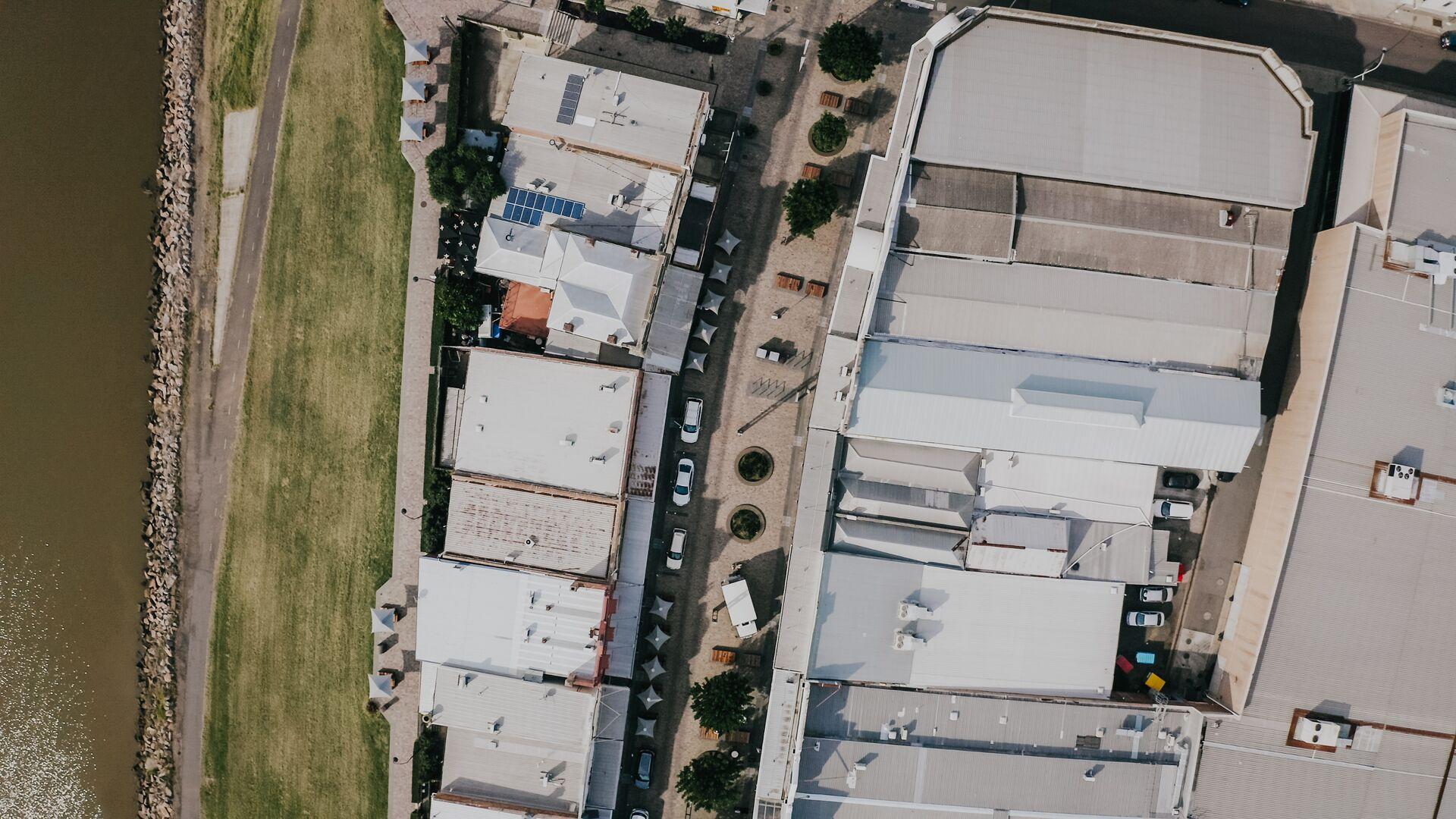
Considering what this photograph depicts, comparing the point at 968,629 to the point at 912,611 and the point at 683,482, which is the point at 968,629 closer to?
the point at 912,611

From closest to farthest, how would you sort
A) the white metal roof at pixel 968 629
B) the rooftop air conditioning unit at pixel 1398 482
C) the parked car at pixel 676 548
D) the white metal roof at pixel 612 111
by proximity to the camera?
the rooftop air conditioning unit at pixel 1398 482
the white metal roof at pixel 968 629
the white metal roof at pixel 612 111
the parked car at pixel 676 548

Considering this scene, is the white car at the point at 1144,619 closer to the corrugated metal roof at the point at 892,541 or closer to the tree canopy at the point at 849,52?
A: the corrugated metal roof at the point at 892,541

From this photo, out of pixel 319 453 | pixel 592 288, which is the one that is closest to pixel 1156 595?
pixel 592 288

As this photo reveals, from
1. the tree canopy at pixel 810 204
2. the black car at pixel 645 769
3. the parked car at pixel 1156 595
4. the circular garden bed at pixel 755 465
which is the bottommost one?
the black car at pixel 645 769

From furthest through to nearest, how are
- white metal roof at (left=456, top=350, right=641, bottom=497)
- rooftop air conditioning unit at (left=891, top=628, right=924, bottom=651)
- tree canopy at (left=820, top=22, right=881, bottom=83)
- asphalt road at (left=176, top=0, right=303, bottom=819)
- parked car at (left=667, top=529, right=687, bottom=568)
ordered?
1. asphalt road at (left=176, top=0, right=303, bottom=819)
2. parked car at (left=667, top=529, right=687, bottom=568)
3. white metal roof at (left=456, top=350, right=641, bottom=497)
4. tree canopy at (left=820, top=22, right=881, bottom=83)
5. rooftop air conditioning unit at (left=891, top=628, right=924, bottom=651)

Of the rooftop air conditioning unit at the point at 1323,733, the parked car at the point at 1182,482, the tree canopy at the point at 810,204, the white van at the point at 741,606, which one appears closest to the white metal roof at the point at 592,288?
the tree canopy at the point at 810,204

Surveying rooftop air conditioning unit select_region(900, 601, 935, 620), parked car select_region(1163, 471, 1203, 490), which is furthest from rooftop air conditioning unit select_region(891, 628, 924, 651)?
parked car select_region(1163, 471, 1203, 490)

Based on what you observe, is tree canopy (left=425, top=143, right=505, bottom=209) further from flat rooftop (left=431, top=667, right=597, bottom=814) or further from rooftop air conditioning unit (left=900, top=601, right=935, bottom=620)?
rooftop air conditioning unit (left=900, top=601, right=935, bottom=620)
